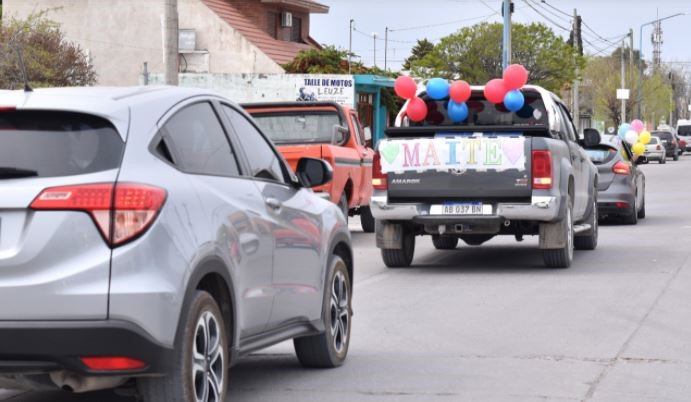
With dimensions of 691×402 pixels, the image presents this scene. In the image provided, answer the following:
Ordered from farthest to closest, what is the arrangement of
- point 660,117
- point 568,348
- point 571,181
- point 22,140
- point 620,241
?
point 660,117 → point 620,241 → point 571,181 → point 568,348 → point 22,140

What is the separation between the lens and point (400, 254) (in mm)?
15789

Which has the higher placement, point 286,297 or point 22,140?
point 22,140

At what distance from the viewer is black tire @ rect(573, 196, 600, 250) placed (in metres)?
17.8

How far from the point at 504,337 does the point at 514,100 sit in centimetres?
624

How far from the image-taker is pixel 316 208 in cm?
826

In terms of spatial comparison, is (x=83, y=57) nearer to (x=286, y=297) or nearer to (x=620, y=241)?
(x=620, y=241)

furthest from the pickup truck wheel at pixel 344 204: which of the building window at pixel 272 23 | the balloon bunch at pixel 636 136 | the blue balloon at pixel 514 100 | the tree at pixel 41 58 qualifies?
the building window at pixel 272 23

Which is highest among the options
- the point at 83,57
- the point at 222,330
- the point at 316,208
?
the point at 83,57

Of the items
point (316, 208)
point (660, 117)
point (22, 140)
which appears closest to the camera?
point (22, 140)

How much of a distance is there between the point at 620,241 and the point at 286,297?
12803mm

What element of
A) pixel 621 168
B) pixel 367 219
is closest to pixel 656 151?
pixel 621 168

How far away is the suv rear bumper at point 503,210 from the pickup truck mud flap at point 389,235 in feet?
1.26

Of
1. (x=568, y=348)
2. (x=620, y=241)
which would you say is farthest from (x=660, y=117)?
(x=568, y=348)

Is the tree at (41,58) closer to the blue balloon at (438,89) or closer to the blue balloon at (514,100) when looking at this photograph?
the blue balloon at (438,89)
